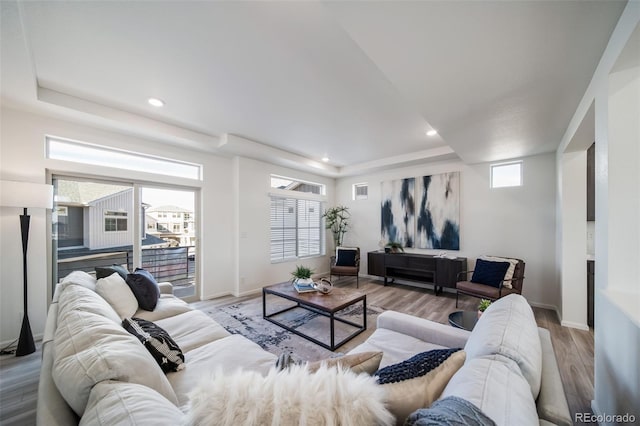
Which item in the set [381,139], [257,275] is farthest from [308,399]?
[257,275]

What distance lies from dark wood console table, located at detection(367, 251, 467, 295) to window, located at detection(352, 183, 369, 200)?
1511mm

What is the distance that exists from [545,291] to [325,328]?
12.0ft

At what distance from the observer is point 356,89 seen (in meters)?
2.46

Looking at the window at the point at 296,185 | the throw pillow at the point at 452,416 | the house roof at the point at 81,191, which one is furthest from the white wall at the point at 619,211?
the house roof at the point at 81,191

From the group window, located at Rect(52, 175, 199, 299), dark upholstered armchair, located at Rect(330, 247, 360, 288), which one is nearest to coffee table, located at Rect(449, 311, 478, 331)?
dark upholstered armchair, located at Rect(330, 247, 360, 288)

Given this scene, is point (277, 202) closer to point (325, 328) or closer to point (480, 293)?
point (325, 328)

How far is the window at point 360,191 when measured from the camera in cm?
595

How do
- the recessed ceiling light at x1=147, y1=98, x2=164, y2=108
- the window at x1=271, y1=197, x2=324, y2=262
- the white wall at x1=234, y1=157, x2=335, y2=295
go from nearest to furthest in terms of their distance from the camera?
1. the recessed ceiling light at x1=147, y1=98, x2=164, y2=108
2. the white wall at x1=234, y1=157, x2=335, y2=295
3. the window at x1=271, y1=197, x2=324, y2=262

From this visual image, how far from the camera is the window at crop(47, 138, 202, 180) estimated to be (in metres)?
2.97

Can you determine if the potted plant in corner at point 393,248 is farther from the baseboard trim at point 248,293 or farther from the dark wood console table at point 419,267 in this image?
the baseboard trim at point 248,293

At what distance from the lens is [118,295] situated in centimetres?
212

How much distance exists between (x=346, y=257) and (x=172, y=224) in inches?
132

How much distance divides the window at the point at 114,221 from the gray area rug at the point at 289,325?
1.70m

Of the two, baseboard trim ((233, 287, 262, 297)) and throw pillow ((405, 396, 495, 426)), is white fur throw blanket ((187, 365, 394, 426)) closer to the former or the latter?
throw pillow ((405, 396, 495, 426))
